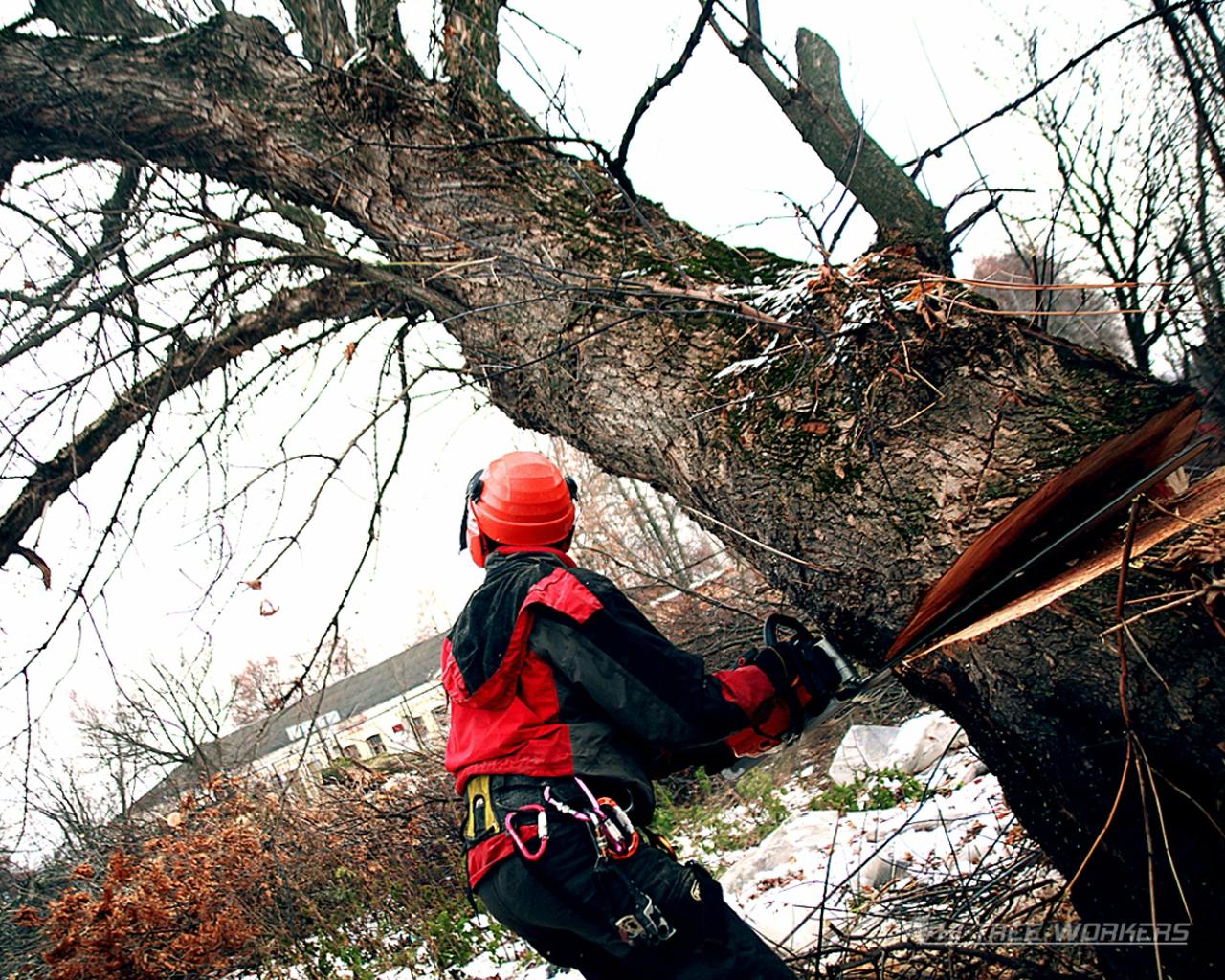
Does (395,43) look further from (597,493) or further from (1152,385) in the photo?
(597,493)

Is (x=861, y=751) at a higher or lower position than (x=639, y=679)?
lower

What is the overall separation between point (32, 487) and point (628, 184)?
2.80 m

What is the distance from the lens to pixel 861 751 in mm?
5852

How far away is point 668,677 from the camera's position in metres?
1.89

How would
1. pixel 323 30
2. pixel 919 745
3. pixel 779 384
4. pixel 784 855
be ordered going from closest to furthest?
1. pixel 779 384
2. pixel 323 30
3. pixel 784 855
4. pixel 919 745

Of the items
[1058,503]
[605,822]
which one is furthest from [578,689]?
[1058,503]

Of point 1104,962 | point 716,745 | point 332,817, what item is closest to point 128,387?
point 716,745

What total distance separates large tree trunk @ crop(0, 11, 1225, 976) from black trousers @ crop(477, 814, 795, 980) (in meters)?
0.72

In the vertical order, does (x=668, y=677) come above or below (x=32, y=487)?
below

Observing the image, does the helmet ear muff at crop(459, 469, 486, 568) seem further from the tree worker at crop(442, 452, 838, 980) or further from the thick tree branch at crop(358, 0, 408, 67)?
the thick tree branch at crop(358, 0, 408, 67)

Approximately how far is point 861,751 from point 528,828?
15.0 feet

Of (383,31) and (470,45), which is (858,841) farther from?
(383,31)

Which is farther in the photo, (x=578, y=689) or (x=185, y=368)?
(x=185, y=368)

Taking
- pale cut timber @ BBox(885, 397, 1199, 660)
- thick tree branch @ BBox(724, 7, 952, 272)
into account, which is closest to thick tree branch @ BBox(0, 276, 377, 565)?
thick tree branch @ BBox(724, 7, 952, 272)
